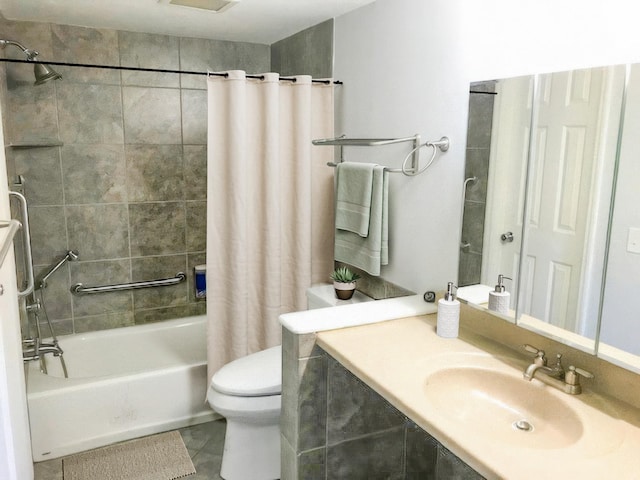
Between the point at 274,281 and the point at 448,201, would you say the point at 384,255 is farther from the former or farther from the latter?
the point at 274,281

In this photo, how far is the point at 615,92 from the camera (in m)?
1.32

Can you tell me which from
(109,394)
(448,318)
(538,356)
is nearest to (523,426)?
(538,356)

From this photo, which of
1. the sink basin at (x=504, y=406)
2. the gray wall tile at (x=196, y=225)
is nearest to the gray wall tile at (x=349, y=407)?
the sink basin at (x=504, y=406)

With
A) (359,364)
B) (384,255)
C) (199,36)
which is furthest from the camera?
(199,36)

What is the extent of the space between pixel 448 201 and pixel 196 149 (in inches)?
71.6

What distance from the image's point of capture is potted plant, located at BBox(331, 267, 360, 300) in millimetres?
2434

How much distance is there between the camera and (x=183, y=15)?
2.57 meters

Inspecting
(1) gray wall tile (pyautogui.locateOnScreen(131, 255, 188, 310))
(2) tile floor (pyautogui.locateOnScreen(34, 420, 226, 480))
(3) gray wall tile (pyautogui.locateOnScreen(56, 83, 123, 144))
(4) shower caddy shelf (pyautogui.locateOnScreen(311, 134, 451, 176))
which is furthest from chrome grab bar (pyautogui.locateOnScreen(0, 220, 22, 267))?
(1) gray wall tile (pyautogui.locateOnScreen(131, 255, 188, 310))

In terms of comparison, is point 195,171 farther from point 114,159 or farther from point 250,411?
point 250,411

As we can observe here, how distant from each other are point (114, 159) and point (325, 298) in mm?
1521

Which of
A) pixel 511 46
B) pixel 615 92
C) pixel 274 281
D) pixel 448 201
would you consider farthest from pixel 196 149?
pixel 615 92

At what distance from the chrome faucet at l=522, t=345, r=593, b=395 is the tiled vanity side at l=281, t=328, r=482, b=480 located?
0.38m

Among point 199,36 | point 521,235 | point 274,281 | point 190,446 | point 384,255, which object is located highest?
point 199,36

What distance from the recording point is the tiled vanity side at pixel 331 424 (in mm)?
1676
